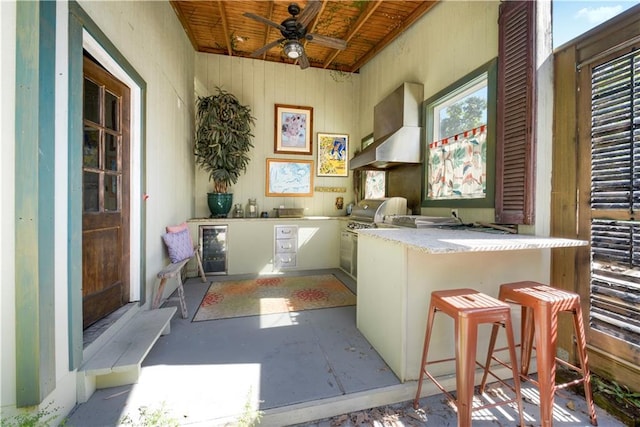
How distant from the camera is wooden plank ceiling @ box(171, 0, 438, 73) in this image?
3.16 meters

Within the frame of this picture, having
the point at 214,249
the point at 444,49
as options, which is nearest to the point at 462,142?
the point at 444,49

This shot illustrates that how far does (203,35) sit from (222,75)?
0.61 metres

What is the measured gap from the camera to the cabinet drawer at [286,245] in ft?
13.5

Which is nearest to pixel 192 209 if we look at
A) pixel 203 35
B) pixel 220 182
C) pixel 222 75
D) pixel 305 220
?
pixel 220 182

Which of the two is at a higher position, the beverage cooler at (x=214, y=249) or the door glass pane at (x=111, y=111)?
the door glass pane at (x=111, y=111)

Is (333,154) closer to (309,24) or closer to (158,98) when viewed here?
(309,24)

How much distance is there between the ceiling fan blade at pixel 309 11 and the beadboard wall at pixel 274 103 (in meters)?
2.07

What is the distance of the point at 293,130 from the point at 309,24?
5.34 ft

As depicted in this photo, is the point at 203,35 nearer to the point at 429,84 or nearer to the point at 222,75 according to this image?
the point at 222,75

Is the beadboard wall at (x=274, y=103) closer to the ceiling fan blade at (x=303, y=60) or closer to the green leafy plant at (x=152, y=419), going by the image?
the ceiling fan blade at (x=303, y=60)

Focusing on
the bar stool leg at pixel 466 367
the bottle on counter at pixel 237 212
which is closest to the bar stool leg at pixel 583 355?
the bar stool leg at pixel 466 367

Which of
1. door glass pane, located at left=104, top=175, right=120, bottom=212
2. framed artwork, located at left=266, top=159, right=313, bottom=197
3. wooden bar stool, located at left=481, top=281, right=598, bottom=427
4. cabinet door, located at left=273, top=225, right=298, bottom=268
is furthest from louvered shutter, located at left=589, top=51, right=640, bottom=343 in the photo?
framed artwork, located at left=266, top=159, right=313, bottom=197

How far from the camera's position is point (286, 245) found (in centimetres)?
414

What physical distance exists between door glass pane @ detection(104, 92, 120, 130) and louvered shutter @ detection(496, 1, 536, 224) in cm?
315
